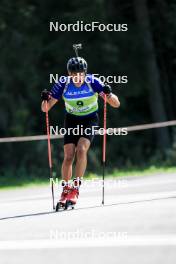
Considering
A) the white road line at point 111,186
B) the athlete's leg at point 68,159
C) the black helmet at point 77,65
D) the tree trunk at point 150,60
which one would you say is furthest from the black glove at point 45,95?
the tree trunk at point 150,60

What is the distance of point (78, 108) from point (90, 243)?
327cm

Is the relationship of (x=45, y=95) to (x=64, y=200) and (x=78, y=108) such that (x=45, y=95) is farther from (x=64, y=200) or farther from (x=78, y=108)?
(x=64, y=200)

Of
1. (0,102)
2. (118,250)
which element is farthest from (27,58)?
(118,250)

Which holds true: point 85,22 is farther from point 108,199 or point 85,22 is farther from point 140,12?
point 108,199

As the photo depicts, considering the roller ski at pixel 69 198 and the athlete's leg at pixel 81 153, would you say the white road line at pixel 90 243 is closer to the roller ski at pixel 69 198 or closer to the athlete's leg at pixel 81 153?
the roller ski at pixel 69 198

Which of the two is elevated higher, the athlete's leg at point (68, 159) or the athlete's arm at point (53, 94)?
the athlete's arm at point (53, 94)

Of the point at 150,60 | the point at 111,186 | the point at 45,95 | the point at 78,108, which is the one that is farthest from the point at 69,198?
the point at 150,60

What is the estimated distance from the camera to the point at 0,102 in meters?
26.8

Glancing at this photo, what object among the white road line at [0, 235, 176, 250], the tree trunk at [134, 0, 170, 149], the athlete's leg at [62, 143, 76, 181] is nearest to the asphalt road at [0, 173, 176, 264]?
the white road line at [0, 235, 176, 250]

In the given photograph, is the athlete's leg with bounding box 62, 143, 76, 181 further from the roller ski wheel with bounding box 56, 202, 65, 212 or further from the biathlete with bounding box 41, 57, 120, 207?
the roller ski wheel with bounding box 56, 202, 65, 212

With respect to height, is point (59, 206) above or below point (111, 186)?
below

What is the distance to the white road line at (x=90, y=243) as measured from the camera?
8016 mm

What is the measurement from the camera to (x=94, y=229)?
894 centimetres

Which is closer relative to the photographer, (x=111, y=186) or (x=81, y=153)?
(x=81, y=153)
